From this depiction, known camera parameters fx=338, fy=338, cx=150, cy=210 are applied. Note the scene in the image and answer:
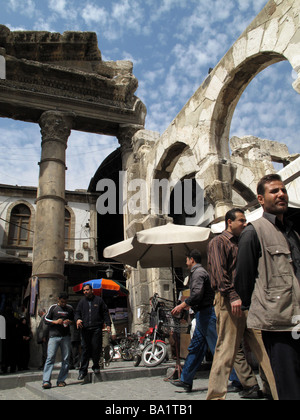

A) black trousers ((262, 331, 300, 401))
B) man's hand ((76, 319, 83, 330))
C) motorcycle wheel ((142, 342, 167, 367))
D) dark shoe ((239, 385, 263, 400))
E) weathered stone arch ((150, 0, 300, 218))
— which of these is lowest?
motorcycle wheel ((142, 342, 167, 367))

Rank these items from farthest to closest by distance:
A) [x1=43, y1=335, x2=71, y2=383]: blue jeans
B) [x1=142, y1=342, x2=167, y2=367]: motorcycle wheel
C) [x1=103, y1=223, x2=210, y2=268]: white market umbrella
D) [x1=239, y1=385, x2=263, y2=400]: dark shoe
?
1. [x1=142, y1=342, x2=167, y2=367]: motorcycle wheel
2. [x1=103, y1=223, x2=210, y2=268]: white market umbrella
3. [x1=43, y1=335, x2=71, y2=383]: blue jeans
4. [x1=239, y1=385, x2=263, y2=400]: dark shoe

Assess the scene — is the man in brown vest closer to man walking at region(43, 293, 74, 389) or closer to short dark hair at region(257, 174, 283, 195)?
short dark hair at region(257, 174, 283, 195)

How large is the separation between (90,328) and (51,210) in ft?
19.5

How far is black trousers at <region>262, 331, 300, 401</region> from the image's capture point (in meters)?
1.65

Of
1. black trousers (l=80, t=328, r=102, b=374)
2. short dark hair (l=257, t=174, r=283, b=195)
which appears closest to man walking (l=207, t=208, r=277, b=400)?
short dark hair (l=257, t=174, r=283, b=195)

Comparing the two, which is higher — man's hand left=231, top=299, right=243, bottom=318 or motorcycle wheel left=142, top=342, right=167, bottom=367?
man's hand left=231, top=299, right=243, bottom=318

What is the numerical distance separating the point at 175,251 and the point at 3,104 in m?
8.74

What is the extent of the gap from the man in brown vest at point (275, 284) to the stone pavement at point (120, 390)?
129 cm

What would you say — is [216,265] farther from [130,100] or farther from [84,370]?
[130,100]

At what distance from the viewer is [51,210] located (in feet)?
34.1

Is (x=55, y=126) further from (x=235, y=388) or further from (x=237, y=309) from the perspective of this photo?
(x=237, y=309)

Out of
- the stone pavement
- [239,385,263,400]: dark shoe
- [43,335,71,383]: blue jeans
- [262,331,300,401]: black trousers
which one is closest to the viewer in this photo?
[262,331,300,401]: black trousers

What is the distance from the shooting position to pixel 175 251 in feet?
21.7
